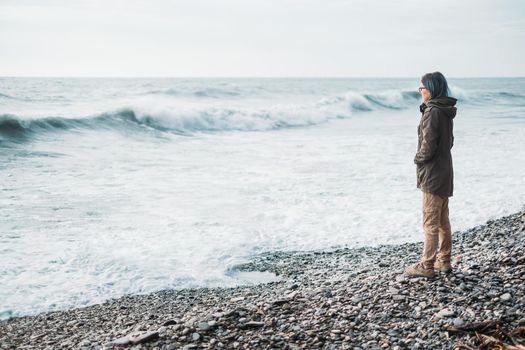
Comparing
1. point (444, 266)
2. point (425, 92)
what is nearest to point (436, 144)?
point (425, 92)

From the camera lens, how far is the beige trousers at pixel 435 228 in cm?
539

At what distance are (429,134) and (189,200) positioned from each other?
737cm

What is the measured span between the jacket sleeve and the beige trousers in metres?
0.43

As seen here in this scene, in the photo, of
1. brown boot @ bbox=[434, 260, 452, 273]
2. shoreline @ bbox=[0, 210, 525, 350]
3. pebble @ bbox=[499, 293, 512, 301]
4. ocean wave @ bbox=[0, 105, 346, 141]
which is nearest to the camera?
shoreline @ bbox=[0, 210, 525, 350]

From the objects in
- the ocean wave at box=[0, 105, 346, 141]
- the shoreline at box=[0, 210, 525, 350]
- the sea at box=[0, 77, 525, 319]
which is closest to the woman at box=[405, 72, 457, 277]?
the shoreline at box=[0, 210, 525, 350]

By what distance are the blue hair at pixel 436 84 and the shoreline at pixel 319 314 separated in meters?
1.91

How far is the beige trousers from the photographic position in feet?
17.7

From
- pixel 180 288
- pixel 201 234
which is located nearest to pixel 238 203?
pixel 201 234

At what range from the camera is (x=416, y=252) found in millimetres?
7918

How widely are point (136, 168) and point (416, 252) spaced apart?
406 inches

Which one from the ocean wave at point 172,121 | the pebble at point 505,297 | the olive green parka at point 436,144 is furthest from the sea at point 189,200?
the pebble at point 505,297

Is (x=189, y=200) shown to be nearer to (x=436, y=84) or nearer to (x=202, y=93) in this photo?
(x=436, y=84)

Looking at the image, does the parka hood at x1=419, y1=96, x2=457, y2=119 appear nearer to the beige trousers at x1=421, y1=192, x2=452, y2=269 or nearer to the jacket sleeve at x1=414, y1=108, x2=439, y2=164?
the jacket sleeve at x1=414, y1=108, x2=439, y2=164

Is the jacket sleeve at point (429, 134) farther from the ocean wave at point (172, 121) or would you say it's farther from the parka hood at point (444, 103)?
the ocean wave at point (172, 121)
